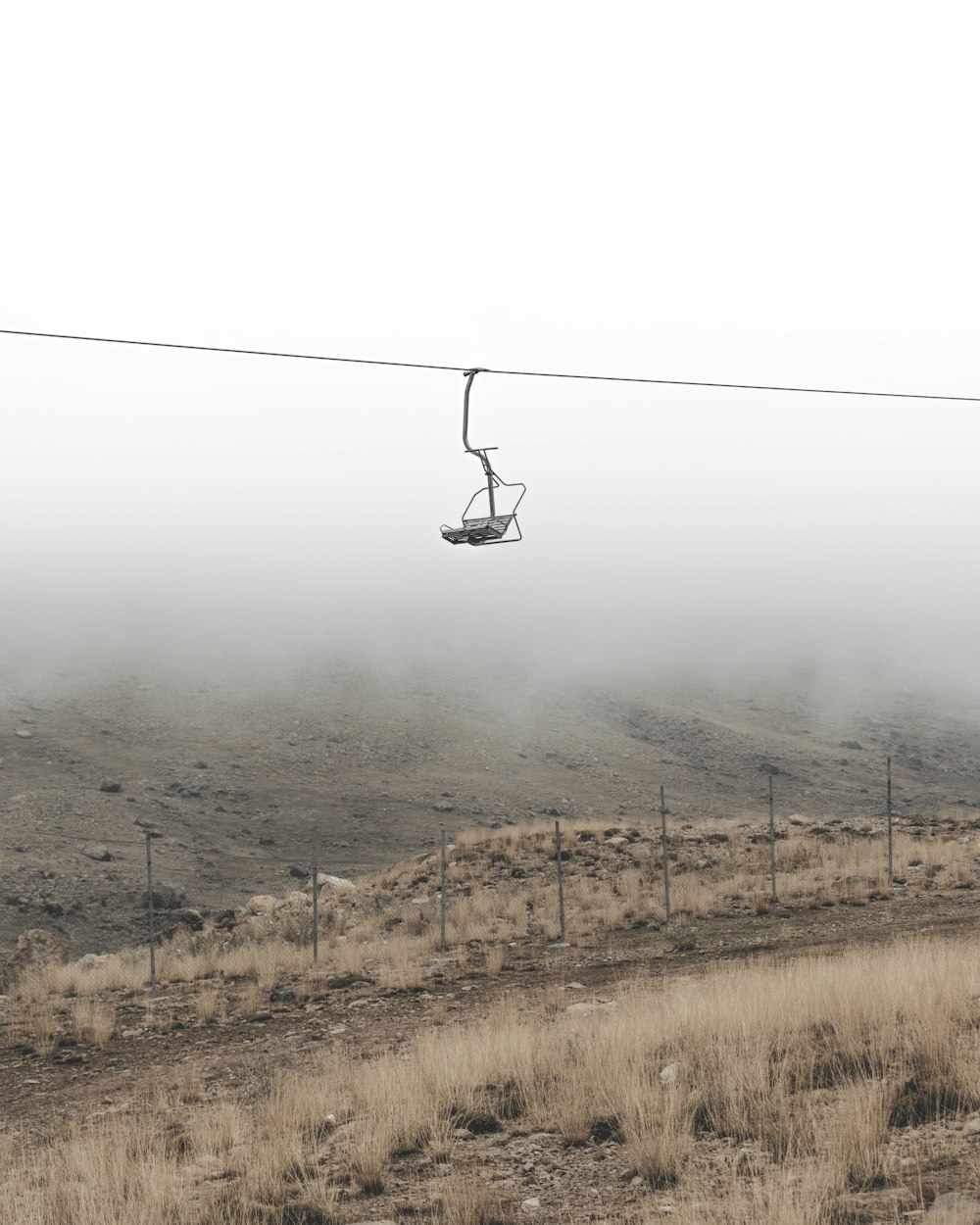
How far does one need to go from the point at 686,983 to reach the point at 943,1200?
381 inches

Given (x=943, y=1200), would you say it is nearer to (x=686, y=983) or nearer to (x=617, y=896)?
(x=686, y=983)

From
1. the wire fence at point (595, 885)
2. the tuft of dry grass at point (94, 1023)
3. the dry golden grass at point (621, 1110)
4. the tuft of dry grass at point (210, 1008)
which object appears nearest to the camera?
the dry golden grass at point (621, 1110)

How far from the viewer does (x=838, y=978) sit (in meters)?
12.5

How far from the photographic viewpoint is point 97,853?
42938 millimetres

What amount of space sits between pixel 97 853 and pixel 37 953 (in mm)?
17590

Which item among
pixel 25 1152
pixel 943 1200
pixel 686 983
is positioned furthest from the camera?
pixel 686 983

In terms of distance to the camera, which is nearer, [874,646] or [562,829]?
[562,829]

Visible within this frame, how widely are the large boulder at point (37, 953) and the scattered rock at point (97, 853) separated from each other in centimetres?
1638

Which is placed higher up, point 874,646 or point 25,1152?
point 25,1152

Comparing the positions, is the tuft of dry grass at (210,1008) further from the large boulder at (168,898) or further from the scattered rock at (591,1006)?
the large boulder at (168,898)

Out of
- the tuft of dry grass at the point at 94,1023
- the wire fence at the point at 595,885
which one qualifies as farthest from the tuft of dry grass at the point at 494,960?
the tuft of dry grass at the point at 94,1023

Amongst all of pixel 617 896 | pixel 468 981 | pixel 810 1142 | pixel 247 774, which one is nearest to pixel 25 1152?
pixel 810 1142

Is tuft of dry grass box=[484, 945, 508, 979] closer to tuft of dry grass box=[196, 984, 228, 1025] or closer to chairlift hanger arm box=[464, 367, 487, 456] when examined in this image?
tuft of dry grass box=[196, 984, 228, 1025]

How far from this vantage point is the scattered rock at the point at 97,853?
42.8 metres
